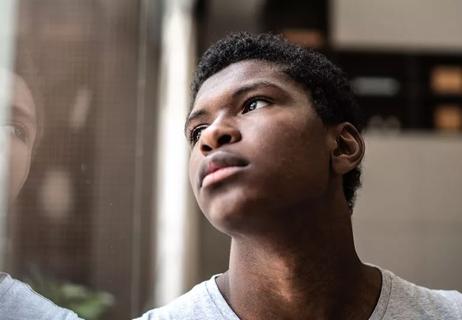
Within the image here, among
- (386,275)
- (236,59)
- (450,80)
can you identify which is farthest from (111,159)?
(450,80)

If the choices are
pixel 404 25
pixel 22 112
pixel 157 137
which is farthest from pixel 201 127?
pixel 404 25

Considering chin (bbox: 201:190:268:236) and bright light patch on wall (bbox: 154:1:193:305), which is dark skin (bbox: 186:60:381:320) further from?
bright light patch on wall (bbox: 154:1:193:305)

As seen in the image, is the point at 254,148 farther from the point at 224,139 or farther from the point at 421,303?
the point at 421,303

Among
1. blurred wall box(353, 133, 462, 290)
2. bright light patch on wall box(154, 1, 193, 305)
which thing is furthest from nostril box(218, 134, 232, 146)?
blurred wall box(353, 133, 462, 290)

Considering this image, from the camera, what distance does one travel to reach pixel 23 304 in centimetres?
131

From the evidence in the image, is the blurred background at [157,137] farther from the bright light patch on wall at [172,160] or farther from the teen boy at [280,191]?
the teen boy at [280,191]

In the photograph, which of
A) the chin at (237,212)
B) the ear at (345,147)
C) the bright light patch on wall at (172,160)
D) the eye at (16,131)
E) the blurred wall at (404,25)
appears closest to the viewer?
the chin at (237,212)

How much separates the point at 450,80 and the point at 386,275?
4292mm

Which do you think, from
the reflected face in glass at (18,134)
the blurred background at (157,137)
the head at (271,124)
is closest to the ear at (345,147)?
the head at (271,124)

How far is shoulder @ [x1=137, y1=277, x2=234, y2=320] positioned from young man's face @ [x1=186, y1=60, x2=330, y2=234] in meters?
0.22

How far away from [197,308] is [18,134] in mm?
556

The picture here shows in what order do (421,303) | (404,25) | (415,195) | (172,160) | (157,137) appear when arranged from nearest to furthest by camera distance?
(421,303) → (157,137) → (172,160) → (415,195) → (404,25)

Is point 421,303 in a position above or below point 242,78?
below

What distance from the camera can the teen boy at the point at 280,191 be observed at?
1.27m
